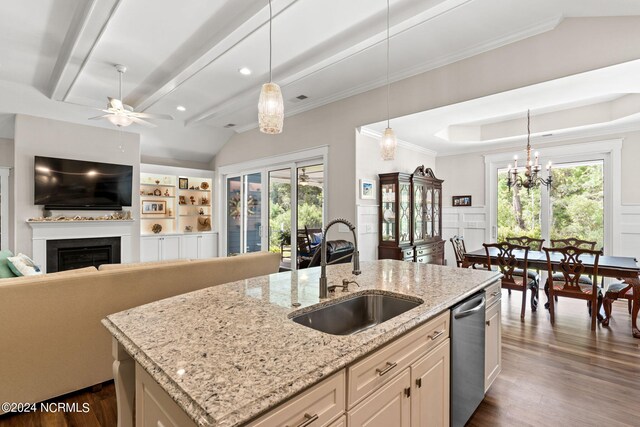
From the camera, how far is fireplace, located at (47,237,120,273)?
198 inches

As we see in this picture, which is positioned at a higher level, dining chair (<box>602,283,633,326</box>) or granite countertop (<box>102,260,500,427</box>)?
granite countertop (<box>102,260,500,427</box>)

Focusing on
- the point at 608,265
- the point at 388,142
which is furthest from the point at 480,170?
the point at 388,142

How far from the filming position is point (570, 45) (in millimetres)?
2773

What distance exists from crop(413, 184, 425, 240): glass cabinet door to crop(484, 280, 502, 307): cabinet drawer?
2.62m

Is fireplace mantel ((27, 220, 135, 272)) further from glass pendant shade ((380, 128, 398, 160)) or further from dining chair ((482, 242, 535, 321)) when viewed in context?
dining chair ((482, 242, 535, 321))

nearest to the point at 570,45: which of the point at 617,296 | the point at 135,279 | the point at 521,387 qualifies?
the point at 617,296

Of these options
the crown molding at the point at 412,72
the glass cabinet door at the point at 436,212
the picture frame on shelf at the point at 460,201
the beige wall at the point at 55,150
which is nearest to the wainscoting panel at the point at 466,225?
the picture frame on shelf at the point at 460,201

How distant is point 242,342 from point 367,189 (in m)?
3.75

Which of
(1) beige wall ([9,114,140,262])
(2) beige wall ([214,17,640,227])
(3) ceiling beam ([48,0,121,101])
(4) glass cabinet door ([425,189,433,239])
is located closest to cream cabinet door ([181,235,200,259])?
(1) beige wall ([9,114,140,262])

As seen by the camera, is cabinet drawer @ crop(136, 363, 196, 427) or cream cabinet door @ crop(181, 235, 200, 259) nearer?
cabinet drawer @ crop(136, 363, 196, 427)

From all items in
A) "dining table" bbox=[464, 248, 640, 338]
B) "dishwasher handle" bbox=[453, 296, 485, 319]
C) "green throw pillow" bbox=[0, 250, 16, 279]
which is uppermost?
"green throw pillow" bbox=[0, 250, 16, 279]

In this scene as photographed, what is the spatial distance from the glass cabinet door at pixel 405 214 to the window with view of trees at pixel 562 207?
2235mm

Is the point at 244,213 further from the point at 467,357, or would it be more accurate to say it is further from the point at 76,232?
the point at 467,357

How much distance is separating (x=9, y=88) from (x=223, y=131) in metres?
3.38
